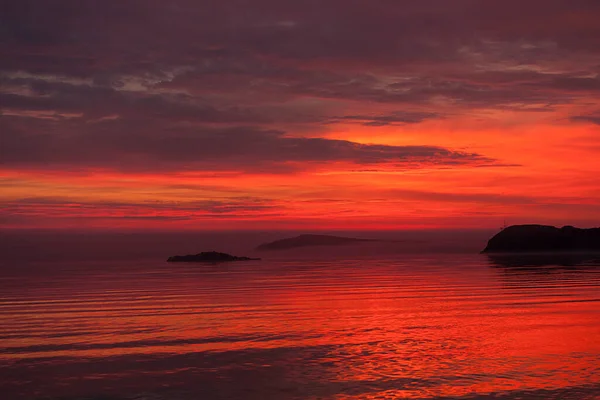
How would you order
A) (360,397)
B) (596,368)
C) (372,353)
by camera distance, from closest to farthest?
(360,397)
(596,368)
(372,353)

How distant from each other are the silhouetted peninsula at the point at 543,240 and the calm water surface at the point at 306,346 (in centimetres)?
11535

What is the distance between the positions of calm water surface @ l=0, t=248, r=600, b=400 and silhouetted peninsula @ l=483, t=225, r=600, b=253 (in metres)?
115

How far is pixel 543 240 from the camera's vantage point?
15525 centimetres

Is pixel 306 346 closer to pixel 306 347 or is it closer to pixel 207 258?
pixel 306 347

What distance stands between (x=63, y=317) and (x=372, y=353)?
19.5 m

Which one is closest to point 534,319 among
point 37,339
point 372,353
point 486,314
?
point 486,314

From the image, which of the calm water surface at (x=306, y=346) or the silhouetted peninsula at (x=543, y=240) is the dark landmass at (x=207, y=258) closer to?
the silhouetted peninsula at (x=543, y=240)

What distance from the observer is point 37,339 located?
89.8 ft

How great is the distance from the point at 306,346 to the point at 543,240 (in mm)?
143026

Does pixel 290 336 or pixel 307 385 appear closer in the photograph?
pixel 307 385

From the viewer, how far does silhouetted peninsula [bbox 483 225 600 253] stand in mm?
150875

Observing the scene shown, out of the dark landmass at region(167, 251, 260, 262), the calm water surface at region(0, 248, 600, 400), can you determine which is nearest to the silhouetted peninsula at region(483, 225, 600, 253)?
the dark landmass at region(167, 251, 260, 262)

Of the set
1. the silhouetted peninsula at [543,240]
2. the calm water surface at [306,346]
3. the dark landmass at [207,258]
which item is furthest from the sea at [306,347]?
the silhouetted peninsula at [543,240]

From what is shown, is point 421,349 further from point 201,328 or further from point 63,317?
point 63,317
